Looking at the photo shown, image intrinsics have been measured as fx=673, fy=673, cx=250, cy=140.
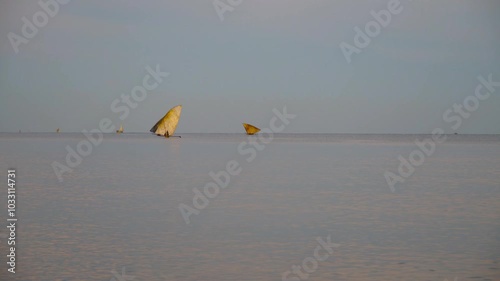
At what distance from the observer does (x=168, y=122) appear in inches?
4441

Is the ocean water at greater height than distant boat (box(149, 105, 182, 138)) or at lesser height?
lesser

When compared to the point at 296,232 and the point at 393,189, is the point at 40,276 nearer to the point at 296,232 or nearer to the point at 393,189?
the point at 296,232

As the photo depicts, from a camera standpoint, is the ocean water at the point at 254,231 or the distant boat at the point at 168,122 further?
the distant boat at the point at 168,122

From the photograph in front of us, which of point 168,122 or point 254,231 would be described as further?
point 168,122

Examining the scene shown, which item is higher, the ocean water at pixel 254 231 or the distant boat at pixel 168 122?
the distant boat at pixel 168 122

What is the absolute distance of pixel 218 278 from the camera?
10.3 metres

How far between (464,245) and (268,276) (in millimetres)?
4500

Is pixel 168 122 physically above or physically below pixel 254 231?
above

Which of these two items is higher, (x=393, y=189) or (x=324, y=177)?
(x=324, y=177)

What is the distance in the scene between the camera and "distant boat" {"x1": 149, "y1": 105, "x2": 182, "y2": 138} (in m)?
109

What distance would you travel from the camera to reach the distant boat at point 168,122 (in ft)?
356

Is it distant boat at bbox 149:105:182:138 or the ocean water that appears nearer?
the ocean water

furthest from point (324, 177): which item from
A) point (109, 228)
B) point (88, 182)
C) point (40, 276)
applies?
point (40, 276)

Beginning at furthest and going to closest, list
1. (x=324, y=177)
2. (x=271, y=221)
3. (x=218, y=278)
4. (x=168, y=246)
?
1. (x=324, y=177)
2. (x=271, y=221)
3. (x=168, y=246)
4. (x=218, y=278)
